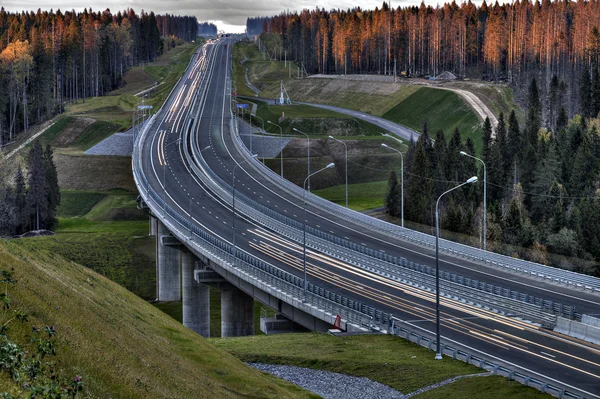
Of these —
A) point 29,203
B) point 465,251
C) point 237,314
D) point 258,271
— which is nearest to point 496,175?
point 465,251

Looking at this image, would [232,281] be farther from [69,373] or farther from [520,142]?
[520,142]

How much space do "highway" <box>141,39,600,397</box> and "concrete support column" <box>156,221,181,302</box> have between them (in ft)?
15.6

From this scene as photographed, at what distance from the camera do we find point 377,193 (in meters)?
→ 131

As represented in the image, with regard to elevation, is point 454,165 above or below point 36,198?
above

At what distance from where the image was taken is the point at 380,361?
45156 mm

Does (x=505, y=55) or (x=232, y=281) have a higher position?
(x=505, y=55)

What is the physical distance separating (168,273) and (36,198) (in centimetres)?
2772

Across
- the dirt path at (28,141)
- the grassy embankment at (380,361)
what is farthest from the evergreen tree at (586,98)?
the dirt path at (28,141)

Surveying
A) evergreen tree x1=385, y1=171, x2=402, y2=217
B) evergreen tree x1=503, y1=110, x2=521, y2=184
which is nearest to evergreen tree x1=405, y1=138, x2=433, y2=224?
evergreen tree x1=385, y1=171, x2=402, y2=217

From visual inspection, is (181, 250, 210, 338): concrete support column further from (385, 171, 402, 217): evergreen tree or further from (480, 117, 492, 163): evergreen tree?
(480, 117, 492, 163): evergreen tree

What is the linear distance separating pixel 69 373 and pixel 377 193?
357 feet

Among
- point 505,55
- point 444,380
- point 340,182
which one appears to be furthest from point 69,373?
point 505,55

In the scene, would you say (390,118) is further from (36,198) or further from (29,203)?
(29,203)

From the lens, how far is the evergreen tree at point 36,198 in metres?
119
